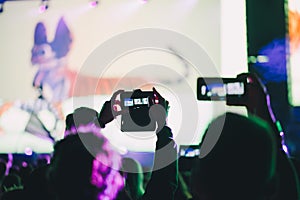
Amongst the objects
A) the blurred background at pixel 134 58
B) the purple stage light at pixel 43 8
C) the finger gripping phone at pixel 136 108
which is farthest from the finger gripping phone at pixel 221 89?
the purple stage light at pixel 43 8

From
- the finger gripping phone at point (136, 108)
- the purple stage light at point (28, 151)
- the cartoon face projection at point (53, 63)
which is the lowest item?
the purple stage light at point (28, 151)

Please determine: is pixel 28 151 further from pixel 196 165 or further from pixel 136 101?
pixel 196 165

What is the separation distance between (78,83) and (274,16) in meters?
0.99

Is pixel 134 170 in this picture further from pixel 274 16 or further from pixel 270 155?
pixel 274 16

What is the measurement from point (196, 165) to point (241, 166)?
0.06 meters

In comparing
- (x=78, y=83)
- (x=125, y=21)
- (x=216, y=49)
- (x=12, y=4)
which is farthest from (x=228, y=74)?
(x=12, y=4)

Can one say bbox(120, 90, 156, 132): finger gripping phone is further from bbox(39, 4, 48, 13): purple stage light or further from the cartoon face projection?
bbox(39, 4, 48, 13): purple stage light

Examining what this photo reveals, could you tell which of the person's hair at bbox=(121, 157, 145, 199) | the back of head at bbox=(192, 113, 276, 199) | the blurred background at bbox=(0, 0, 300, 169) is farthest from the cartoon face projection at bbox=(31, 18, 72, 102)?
the back of head at bbox=(192, 113, 276, 199)

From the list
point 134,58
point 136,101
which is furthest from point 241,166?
point 134,58

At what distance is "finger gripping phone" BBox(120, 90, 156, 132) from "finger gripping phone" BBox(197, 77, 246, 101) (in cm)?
17

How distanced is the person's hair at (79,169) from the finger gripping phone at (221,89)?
0.91 feet

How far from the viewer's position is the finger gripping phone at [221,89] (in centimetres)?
85

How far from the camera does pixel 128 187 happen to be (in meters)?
1.15

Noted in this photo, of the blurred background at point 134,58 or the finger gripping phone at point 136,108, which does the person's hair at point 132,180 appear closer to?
the finger gripping phone at point 136,108
